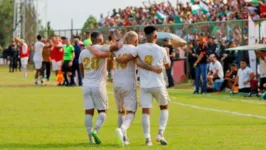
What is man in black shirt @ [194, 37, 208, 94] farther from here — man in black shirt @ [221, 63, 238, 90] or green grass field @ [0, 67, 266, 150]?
green grass field @ [0, 67, 266, 150]

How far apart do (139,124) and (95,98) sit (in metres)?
3.87

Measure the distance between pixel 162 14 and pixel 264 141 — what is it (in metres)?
33.2

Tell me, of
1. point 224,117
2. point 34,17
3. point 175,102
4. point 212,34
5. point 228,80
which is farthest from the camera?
point 34,17

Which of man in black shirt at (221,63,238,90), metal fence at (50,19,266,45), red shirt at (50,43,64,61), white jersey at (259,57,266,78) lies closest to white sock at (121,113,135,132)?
white jersey at (259,57,266,78)

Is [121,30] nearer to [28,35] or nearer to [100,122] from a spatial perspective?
[28,35]

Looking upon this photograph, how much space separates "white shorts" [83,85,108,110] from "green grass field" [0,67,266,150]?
2.17ft

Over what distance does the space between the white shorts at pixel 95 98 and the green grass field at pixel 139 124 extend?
66 cm

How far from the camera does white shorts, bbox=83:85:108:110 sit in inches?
598

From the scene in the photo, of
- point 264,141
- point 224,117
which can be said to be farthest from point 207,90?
point 264,141

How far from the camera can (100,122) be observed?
49.6 ft

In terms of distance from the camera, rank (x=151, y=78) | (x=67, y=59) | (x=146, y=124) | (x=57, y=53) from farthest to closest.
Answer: (x=57, y=53)
(x=67, y=59)
(x=151, y=78)
(x=146, y=124)

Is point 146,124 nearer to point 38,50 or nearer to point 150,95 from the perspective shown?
point 150,95

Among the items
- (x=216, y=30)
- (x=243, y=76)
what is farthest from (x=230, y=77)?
(x=216, y=30)

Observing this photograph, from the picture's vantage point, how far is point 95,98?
49.9 ft
